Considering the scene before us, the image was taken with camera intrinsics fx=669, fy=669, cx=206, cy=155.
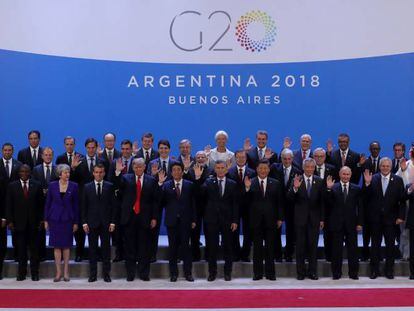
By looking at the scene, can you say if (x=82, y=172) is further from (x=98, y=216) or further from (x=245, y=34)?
(x=245, y=34)

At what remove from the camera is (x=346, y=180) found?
770 centimetres

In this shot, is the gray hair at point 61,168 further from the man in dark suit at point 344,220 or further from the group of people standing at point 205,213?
the man in dark suit at point 344,220

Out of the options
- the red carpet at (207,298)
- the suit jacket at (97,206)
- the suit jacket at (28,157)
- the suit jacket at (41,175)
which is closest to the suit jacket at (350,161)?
the red carpet at (207,298)

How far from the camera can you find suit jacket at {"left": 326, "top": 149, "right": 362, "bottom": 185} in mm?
8469

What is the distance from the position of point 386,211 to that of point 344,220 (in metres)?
0.50

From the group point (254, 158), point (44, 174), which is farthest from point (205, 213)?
point (44, 174)

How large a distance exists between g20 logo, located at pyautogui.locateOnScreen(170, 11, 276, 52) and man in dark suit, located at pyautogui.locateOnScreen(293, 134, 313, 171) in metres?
2.13

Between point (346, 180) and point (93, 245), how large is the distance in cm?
300

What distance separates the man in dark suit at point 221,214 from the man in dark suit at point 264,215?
0.73 feet

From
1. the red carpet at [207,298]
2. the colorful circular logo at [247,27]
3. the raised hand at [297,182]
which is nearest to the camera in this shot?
the red carpet at [207,298]

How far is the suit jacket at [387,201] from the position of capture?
304 inches

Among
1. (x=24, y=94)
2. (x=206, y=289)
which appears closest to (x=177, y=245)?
(x=206, y=289)

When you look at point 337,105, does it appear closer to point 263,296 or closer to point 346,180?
point 346,180

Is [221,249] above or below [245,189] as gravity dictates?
below
